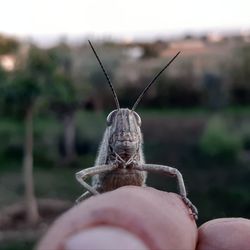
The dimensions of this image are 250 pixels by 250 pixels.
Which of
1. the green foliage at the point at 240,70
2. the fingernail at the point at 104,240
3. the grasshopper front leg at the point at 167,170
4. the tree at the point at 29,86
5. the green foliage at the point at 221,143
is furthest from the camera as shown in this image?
the green foliage at the point at 240,70

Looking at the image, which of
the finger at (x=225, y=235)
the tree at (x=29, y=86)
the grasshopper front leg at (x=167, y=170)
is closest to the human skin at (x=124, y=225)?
the finger at (x=225, y=235)

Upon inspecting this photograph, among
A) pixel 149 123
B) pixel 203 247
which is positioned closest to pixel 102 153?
pixel 203 247

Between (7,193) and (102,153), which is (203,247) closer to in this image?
(102,153)

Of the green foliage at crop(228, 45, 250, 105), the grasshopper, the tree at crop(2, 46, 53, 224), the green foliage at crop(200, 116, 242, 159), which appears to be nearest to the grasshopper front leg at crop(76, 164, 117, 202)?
the grasshopper

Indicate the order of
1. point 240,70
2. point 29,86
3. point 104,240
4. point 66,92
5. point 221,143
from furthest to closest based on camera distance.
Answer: point 240,70 < point 221,143 < point 66,92 < point 29,86 < point 104,240

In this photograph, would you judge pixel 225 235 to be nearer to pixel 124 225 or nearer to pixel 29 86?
pixel 124 225

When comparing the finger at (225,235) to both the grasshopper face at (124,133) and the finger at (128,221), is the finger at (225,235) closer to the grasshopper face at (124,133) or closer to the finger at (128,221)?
the finger at (128,221)

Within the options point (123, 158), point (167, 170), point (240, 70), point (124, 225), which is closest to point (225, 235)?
point (167, 170)
